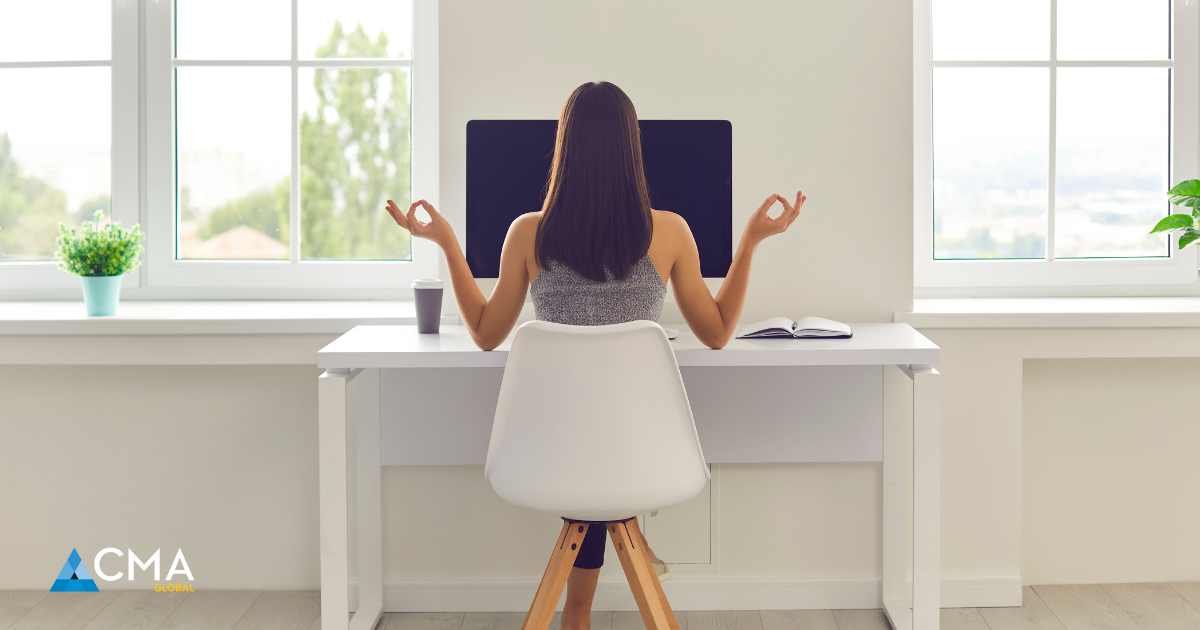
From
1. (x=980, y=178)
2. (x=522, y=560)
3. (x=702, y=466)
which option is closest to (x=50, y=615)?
(x=522, y=560)

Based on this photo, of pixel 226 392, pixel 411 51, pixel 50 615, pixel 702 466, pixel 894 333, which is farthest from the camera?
pixel 411 51

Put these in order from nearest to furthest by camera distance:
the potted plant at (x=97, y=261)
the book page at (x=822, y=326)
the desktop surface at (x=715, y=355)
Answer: the desktop surface at (x=715, y=355) → the book page at (x=822, y=326) → the potted plant at (x=97, y=261)

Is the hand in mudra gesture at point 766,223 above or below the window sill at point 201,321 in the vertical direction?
above

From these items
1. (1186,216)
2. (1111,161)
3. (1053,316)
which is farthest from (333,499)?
(1111,161)

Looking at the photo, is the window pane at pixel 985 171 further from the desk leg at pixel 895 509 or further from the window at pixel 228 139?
the window at pixel 228 139

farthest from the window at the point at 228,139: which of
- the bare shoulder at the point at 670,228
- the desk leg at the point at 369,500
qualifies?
the bare shoulder at the point at 670,228

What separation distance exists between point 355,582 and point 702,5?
1.71 metres

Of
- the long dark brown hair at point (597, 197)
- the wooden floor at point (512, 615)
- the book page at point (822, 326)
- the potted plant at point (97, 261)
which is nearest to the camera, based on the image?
the long dark brown hair at point (597, 197)

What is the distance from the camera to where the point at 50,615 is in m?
2.04

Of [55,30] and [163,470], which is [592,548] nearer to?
[163,470]

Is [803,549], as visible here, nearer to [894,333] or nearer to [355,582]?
[894,333]

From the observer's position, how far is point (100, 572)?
2193 mm

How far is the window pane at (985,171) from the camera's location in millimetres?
2420

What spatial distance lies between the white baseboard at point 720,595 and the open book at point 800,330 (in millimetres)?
721
